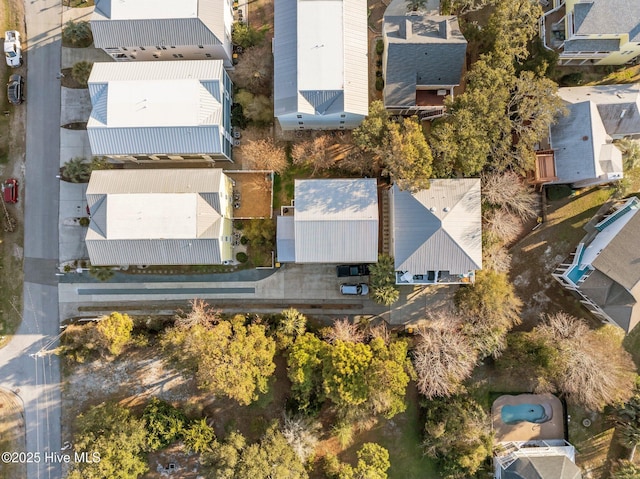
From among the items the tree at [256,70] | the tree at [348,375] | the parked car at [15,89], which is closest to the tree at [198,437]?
the tree at [348,375]

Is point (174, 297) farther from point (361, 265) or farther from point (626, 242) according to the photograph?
point (626, 242)

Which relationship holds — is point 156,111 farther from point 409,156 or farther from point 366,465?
point 366,465

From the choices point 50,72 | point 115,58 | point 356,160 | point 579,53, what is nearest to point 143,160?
point 115,58

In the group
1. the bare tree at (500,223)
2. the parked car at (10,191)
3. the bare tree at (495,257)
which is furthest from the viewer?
the parked car at (10,191)

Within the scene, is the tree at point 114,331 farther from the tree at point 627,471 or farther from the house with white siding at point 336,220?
the tree at point 627,471

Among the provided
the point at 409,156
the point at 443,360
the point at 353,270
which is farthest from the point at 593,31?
the point at 443,360
